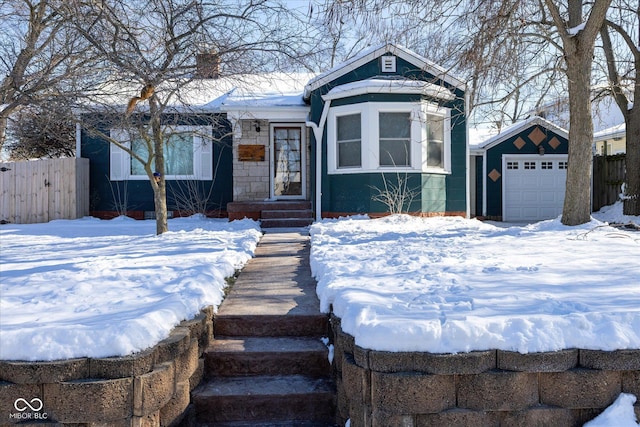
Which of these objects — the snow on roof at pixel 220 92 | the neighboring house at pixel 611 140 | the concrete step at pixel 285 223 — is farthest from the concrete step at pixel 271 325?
the neighboring house at pixel 611 140

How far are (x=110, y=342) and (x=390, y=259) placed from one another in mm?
3243

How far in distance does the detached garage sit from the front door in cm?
626

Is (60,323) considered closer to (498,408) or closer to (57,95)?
(498,408)

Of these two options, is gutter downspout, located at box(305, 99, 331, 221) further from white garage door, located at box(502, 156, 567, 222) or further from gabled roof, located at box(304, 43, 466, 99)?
white garage door, located at box(502, 156, 567, 222)

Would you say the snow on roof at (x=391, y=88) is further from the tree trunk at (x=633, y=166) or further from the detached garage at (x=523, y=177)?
the detached garage at (x=523, y=177)

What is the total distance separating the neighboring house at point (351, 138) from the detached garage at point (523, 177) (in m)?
4.99

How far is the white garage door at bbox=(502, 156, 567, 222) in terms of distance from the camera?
16531mm

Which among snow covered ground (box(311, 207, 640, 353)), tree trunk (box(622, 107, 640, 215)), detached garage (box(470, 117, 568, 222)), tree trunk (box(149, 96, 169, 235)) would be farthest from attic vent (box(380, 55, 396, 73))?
tree trunk (box(622, 107, 640, 215))

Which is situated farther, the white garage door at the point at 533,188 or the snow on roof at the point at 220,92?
the white garage door at the point at 533,188

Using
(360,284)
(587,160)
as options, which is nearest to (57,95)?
(360,284)

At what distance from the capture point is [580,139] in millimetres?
8672

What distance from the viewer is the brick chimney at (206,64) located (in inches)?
284

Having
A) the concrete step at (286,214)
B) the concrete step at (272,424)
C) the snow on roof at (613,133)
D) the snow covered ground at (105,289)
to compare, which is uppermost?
the snow on roof at (613,133)

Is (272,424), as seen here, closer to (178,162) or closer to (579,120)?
(579,120)
